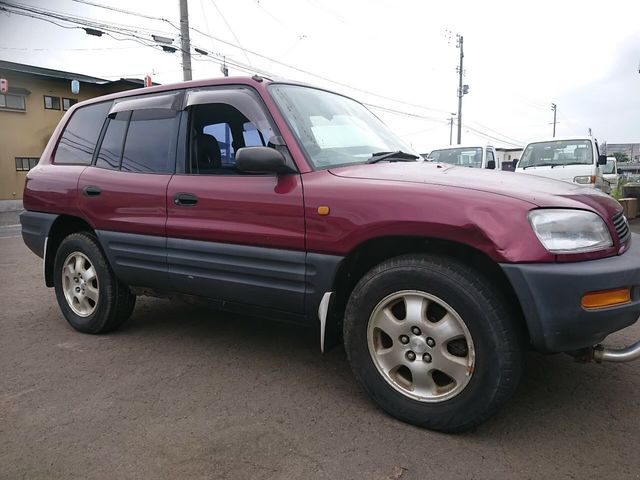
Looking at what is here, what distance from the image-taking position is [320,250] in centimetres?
260

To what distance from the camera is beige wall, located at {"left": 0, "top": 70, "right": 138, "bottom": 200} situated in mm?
23625

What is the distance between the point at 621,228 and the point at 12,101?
90.1 ft

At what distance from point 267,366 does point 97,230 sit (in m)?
1.64

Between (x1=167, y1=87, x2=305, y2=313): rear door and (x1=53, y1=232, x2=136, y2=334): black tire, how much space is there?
2.39ft

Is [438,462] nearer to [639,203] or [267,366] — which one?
[267,366]

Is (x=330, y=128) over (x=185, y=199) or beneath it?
over

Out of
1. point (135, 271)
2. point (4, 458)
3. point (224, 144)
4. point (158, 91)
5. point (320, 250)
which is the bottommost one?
point (4, 458)

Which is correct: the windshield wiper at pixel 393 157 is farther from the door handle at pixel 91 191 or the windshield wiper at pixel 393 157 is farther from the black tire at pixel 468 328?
the door handle at pixel 91 191

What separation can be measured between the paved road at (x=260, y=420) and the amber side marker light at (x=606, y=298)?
0.66 m

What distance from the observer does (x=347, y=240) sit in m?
2.50

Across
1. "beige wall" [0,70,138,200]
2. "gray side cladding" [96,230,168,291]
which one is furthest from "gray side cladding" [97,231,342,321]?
"beige wall" [0,70,138,200]

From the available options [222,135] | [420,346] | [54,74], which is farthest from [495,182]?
[54,74]

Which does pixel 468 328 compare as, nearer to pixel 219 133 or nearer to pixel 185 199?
pixel 185 199

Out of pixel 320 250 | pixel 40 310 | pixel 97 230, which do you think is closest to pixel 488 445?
pixel 320 250
